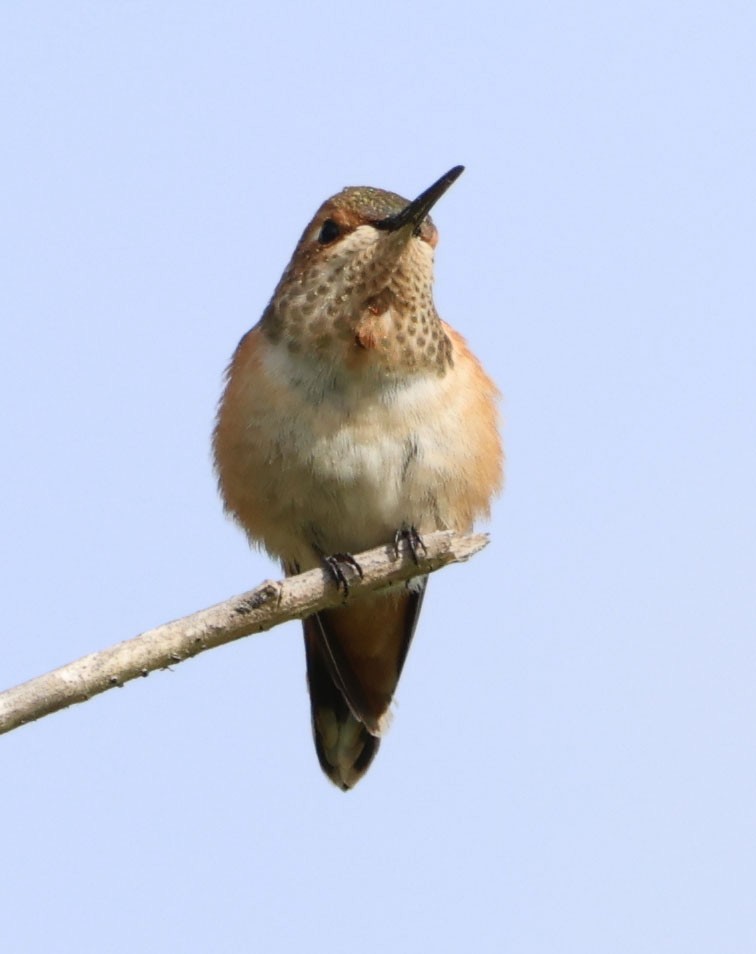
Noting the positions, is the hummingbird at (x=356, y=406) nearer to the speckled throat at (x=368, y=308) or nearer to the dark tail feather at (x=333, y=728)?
the speckled throat at (x=368, y=308)

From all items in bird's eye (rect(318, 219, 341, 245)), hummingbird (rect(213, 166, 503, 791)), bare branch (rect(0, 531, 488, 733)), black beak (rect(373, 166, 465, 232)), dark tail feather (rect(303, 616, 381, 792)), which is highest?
bird's eye (rect(318, 219, 341, 245))

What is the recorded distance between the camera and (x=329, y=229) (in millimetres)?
6934

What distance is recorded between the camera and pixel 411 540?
6.25m

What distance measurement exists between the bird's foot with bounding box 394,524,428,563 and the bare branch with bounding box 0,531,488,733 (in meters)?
0.28

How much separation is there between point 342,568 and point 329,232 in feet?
5.96

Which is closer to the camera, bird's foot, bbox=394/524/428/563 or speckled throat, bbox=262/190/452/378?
bird's foot, bbox=394/524/428/563

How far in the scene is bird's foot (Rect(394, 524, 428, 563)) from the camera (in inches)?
238

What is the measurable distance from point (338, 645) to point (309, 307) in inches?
74.2

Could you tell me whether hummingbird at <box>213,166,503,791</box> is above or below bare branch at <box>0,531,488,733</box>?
above

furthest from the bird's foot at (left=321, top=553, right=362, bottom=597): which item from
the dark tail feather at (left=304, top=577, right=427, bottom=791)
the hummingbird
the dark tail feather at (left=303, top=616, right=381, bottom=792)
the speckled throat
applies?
the dark tail feather at (left=303, top=616, right=381, bottom=792)

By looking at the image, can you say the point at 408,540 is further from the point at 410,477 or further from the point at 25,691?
the point at 25,691

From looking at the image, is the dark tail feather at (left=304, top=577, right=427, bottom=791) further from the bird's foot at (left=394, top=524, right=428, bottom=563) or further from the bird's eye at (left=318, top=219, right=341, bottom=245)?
the bird's eye at (left=318, top=219, right=341, bottom=245)

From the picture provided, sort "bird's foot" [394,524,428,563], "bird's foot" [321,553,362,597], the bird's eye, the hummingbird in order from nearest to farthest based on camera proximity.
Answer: "bird's foot" [321,553,362,597] < "bird's foot" [394,524,428,563] < the hummingbird < the bird's eye

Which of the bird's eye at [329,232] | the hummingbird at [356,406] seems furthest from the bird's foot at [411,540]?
the bird's eye at [329,232]
